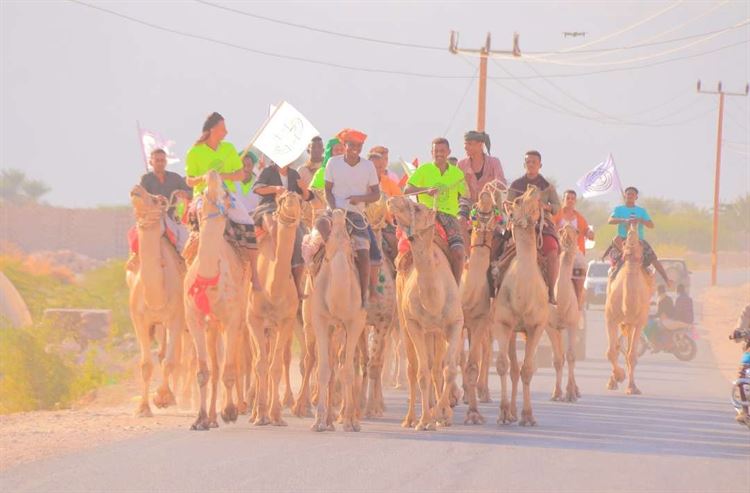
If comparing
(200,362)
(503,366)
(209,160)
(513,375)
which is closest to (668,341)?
(513,375)

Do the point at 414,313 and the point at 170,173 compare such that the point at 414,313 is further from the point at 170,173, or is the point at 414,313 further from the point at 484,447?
the point at 170,173

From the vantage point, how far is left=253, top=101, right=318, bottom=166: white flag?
17734 mm

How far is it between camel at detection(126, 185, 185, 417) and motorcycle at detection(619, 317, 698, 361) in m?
18.1

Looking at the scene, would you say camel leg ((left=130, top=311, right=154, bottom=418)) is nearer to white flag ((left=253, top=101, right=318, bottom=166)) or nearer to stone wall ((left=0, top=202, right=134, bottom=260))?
white flag ((left=253, top=101, right=318, bottom=166))

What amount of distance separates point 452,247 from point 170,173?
13.5ft

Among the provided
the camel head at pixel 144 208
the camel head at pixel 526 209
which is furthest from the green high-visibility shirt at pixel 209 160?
the camel head at pixel 526 209

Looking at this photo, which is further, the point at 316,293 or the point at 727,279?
the point at 727,279

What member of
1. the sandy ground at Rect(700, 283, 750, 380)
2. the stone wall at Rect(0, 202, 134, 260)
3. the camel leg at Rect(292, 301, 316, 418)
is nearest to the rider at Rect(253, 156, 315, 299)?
the camel leg at Rect(292, 301, 316, 418)

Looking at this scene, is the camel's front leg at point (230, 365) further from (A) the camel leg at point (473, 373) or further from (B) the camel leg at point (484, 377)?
(B) the camel leg at point (484, 377)

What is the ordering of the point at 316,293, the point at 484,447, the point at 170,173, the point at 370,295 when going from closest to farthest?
the point at 484,447 → the point at 316,293 → the point at 370,295 → the point at 170,173

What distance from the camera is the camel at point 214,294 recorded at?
1559 cm

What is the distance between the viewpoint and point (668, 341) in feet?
111

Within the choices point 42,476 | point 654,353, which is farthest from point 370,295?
point 654,353

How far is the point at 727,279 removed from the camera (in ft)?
281
